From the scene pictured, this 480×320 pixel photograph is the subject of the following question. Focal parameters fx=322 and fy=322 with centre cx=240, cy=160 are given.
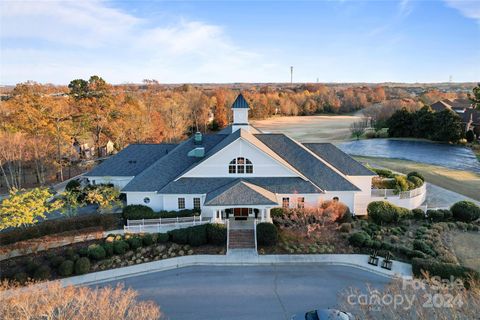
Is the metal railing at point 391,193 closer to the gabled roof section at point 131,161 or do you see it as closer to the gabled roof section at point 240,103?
the gabled roof section at point 240,103

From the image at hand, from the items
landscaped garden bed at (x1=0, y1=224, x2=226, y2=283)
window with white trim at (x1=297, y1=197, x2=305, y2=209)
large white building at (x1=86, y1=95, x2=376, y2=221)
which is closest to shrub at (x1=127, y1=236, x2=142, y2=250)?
landscaped garden bed at (x1=0, y1=224, x2=226, y2=283)

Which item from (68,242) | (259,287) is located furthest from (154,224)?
(259,287)

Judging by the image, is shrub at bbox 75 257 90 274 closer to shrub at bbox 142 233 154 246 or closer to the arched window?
shrub at bbox 142 233 154 246

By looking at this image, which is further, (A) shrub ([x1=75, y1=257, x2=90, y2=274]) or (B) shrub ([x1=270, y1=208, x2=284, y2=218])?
(B) shrub ([x1=270, y1=208, x2=284, y2=218])

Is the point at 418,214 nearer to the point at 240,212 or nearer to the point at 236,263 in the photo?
the point at 240,212

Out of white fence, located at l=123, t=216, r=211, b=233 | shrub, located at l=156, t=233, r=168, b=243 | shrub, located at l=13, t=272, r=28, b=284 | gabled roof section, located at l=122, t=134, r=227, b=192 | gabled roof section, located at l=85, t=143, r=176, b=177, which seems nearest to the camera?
shrub, located at l=13, t=272, r=28, b=284

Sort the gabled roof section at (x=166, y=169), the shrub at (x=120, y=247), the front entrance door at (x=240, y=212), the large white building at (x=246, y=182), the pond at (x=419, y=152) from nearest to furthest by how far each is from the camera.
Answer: the shrub at (x=120, y=247), the large white building at (x=246, y=182), the front entrance door at (x=240, y=212), the gabled roof section at (x=166, y=169), the pond at (x=419, y=152)

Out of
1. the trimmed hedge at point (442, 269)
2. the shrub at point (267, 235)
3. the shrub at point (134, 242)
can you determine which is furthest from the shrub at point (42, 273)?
the trimmed hedge at point (442, 269)
